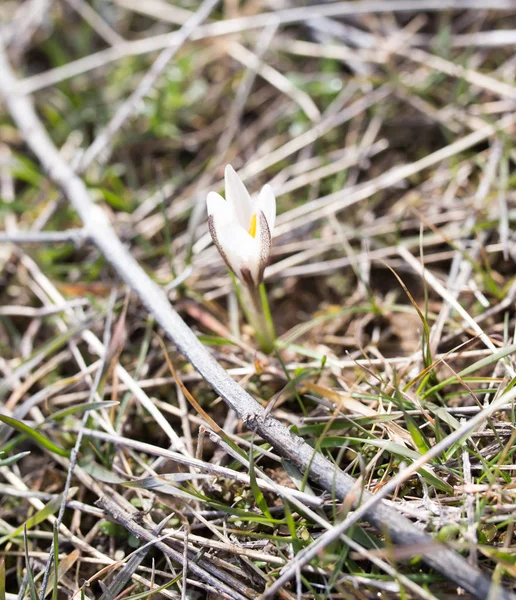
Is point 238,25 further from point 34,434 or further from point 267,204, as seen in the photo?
point 34,434

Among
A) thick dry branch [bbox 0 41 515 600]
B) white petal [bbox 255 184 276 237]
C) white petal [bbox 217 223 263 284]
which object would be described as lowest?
thick dry branch [bbox 0 41 515 600]

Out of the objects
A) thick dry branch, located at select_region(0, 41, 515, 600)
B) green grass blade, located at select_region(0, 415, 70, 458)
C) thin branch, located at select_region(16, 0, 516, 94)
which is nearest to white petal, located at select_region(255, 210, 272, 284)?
thick dry branch, located at select_region(0, 41, 515, 600)

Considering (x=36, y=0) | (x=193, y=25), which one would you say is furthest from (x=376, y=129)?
(x=36, y=0)

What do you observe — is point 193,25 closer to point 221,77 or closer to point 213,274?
point 221,77

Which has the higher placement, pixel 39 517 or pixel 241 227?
pixel 241 227

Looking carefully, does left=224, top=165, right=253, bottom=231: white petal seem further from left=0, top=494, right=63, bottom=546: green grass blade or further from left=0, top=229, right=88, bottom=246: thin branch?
left=0, top=494, right=63, bottom=546: green grass blade

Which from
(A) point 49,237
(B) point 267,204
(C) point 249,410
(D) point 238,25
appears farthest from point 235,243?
(D) point 238,25

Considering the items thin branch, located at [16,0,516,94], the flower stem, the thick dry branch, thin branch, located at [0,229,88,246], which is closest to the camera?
the thick dry branch

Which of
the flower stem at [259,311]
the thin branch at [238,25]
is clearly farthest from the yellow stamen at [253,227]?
the thin branch at [238,25]
